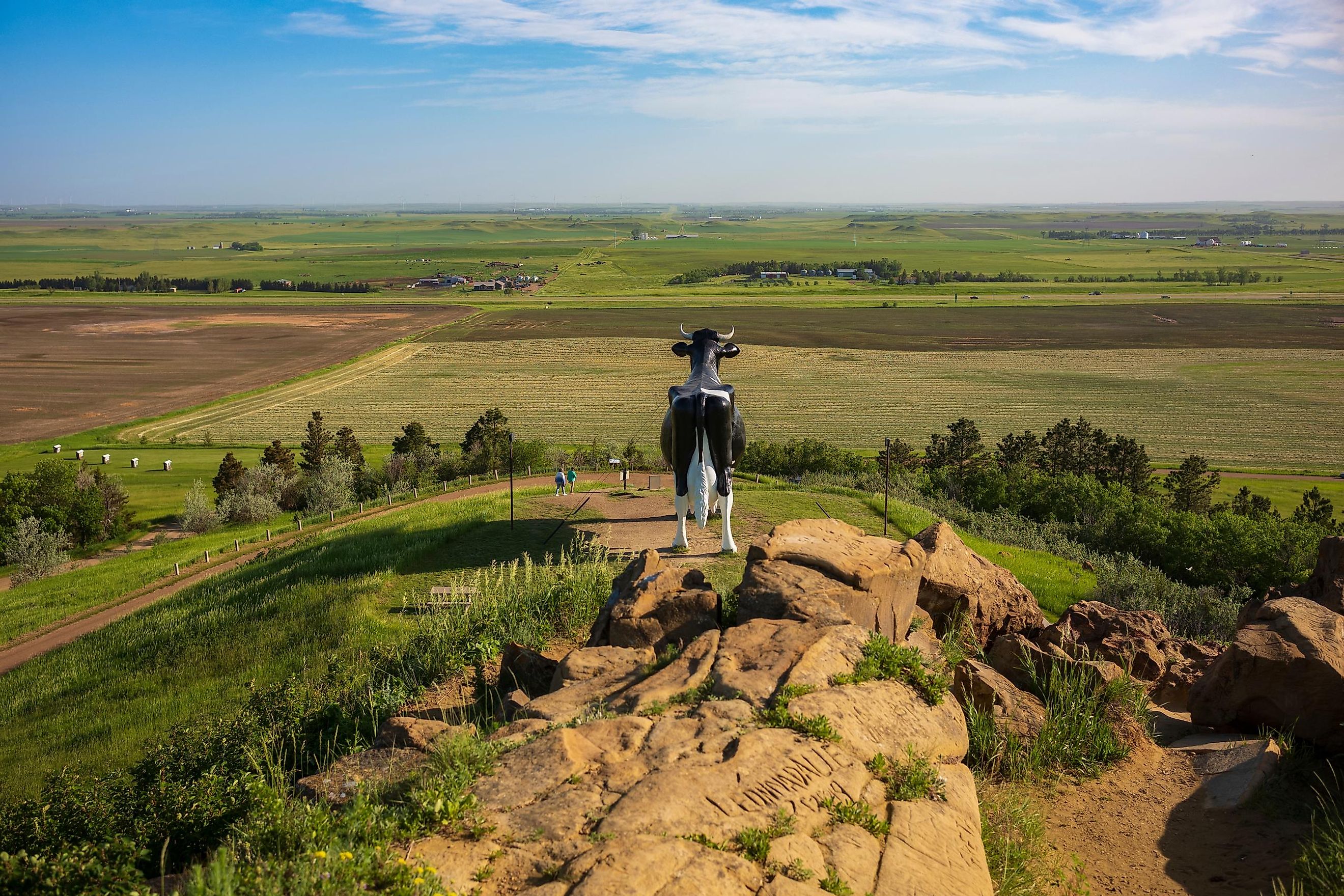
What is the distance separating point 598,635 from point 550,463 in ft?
87.7

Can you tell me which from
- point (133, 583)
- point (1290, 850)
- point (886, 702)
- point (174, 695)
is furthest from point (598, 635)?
point (133, 583)

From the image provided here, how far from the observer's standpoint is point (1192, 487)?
36.2m

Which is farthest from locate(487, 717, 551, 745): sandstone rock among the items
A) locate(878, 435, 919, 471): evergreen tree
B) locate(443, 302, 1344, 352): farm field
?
locate(443, 302, 1344, 352): farm field

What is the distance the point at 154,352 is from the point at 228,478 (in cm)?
5553

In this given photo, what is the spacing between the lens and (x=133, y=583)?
27.5m

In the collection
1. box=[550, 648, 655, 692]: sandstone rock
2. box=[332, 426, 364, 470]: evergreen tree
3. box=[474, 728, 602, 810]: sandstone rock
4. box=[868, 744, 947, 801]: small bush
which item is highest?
box=[474, 728, 602, 810]: sandstone rock

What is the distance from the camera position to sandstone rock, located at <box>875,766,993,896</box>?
679 cm

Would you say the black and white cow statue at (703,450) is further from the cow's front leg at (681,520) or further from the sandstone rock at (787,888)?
the sandstone rock at (787,888)

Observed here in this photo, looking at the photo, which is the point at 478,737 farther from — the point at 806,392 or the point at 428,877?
the point at 806,392

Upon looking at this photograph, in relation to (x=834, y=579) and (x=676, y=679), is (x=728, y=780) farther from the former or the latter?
(x=834, y=579)

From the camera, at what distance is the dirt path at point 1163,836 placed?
8211 millimetres

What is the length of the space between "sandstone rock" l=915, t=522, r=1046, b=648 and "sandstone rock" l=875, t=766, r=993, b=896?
5731 millimetres

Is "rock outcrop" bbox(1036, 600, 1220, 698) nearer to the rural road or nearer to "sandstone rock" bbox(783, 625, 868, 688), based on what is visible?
"sandstone rock" bbox(783, 625, 868, 688)

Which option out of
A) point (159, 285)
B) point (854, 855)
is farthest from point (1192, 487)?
point (159, 285)
